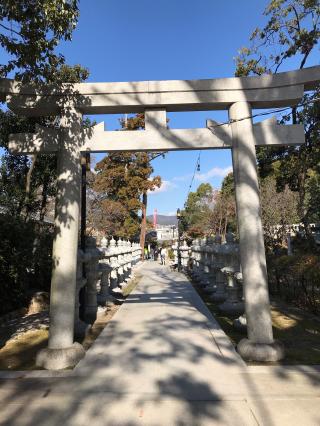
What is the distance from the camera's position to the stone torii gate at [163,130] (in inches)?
198

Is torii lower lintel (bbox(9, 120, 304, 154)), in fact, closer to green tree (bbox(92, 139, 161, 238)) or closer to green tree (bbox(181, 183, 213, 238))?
green tree (bbox(92, 139, 161, 238))

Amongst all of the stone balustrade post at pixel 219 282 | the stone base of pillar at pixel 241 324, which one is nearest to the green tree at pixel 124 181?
the stone balustrade post at pixel 219 282

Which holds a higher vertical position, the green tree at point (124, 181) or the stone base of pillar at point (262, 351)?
the green tree at point (124, 181)

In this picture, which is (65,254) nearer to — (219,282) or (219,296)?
(219,296)

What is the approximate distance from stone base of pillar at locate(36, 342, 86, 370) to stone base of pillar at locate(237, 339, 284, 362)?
7.63ft

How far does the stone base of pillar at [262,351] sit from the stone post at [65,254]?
7.61ft

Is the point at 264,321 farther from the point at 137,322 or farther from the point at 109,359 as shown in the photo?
the point at 137,322

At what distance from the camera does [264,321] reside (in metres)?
4.79

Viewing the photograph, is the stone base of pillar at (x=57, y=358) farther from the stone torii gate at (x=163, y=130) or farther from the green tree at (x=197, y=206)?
the green tree at (x=197, y=206)

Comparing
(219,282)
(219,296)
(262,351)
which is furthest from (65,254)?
(219,282)

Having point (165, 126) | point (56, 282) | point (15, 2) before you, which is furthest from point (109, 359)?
point (15, 2)

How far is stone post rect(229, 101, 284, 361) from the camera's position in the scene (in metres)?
4.73

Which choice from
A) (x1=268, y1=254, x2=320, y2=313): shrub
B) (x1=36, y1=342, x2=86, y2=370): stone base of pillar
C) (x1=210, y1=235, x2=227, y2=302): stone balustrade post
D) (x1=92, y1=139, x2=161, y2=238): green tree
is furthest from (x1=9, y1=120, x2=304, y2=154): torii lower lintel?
(x1=92, y1=139, x2=161, y2=238): green tree

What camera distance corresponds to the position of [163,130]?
527cm
